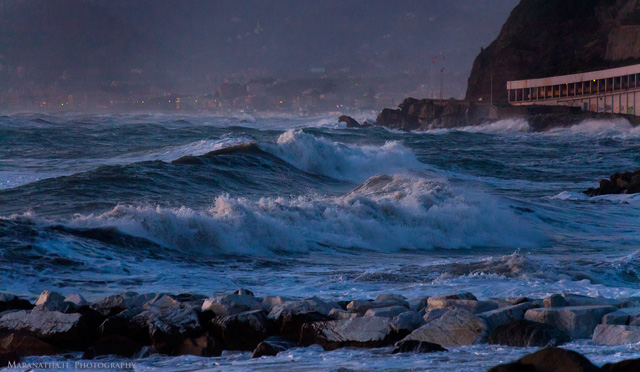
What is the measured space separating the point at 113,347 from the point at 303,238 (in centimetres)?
795

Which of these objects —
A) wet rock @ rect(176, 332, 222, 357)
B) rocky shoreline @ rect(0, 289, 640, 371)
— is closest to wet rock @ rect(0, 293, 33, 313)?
rocky shoreline @ rect(0, 289, 640, 371)

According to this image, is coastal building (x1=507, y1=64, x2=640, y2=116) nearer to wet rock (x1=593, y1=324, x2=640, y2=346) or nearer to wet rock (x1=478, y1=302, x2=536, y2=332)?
wet rock (x1=478, y1=302, x2=536, y2=332)

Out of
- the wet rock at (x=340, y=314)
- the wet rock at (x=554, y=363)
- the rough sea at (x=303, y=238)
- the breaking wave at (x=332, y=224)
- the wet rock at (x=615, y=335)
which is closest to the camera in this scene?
the wet rock at (x=554, y=363)

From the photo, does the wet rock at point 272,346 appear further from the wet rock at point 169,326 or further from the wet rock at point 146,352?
the wet rock at point 146,352

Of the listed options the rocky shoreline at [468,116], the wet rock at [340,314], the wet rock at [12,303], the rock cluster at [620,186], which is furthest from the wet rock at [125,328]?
the rocky shoreline at [468,116]

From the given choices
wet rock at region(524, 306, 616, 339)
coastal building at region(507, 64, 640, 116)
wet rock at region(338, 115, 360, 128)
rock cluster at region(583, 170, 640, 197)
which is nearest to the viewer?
wet rock at region(524, 306, 616, 339)

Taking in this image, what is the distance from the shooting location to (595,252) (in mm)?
13305

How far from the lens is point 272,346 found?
609cm

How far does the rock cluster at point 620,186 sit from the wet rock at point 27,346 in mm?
20250

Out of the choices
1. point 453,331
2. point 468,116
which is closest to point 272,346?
point 453,331

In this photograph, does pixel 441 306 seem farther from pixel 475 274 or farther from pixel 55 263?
pixel 55 263

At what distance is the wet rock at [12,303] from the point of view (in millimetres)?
7418

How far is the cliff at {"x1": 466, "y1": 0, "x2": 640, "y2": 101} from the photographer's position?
91044 millimetres

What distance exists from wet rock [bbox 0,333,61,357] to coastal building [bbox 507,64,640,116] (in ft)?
222
